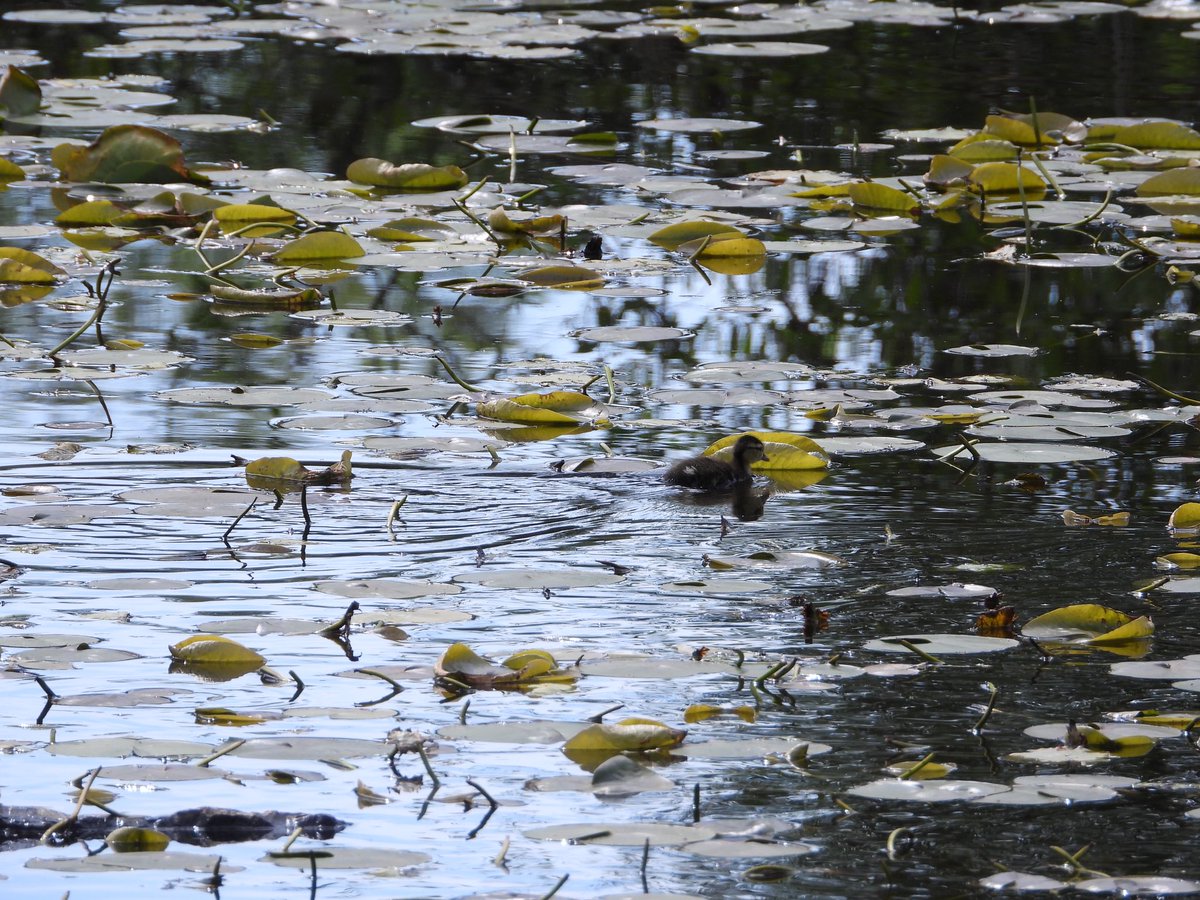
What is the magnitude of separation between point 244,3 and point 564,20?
2.80 metres

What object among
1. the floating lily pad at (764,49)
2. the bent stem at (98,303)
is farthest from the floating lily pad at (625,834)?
the floating lily pad at (764,49)

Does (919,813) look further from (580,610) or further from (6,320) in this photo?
(6,320)

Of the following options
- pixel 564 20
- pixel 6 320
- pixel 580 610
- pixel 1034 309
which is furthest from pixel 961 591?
pixel 564 20

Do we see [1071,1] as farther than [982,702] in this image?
Yes

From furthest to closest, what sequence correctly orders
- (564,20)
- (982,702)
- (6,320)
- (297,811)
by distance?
(564,20)
(6,320)
(982,702)
(297,811)

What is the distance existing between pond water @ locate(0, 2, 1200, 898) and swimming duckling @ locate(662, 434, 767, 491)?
0.31 ft

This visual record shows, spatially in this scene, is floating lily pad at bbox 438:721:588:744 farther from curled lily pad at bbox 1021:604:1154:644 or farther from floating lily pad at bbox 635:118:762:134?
floating lily pad at bbox 635:118:762:134

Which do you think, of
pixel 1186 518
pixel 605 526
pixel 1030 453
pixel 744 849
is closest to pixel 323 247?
pixel 605 526

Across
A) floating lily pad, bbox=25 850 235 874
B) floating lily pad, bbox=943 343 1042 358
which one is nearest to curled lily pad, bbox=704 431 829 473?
floating lily pad, bbox=943 343 1042 358

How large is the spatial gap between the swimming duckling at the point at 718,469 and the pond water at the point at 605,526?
95mm

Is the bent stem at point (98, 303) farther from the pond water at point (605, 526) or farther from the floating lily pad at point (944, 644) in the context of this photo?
the floating lily pad at point (944, 644)

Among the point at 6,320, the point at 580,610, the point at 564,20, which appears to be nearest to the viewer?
the point at 580,610

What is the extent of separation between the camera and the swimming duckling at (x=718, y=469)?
5309 mm

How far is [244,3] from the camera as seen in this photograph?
→ 50.1ft
